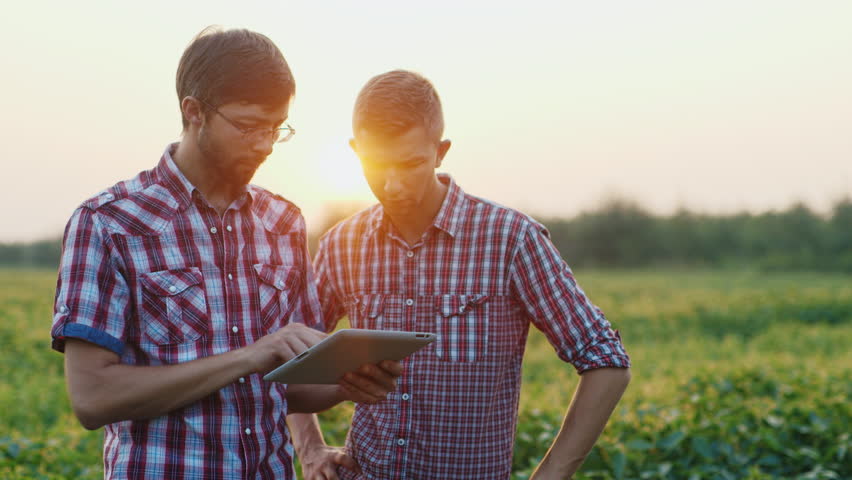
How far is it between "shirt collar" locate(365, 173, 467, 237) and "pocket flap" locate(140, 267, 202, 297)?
32.0 inches

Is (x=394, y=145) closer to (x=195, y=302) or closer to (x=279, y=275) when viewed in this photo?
(x=279, y=275)

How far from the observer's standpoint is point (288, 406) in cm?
242

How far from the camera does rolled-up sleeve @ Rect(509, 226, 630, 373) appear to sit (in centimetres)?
238

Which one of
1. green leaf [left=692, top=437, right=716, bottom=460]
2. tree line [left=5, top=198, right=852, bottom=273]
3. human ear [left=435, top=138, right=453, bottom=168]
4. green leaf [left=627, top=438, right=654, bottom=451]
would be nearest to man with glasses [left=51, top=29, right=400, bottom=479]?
human ear [left=435, top=138, right=453, bottom=168]

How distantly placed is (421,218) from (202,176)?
0.80 meters

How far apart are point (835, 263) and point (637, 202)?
9141 millimetres

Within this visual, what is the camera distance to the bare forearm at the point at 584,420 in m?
2.33

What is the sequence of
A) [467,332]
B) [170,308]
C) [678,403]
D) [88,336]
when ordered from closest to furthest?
[88,336]
[170,308]
[467,332]
[678,403]

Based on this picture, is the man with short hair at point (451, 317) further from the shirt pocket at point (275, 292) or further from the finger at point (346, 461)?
the shirt pocket at point (275, 292)

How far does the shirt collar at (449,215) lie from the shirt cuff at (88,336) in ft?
3.43

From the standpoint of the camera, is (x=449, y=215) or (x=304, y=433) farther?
(x=304, y=433)

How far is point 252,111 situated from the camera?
2004mm

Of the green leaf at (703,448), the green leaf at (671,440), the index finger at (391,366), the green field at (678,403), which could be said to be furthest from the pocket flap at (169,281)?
the green leaf at (703,448)

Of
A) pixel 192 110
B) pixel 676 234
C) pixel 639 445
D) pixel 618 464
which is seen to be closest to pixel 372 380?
pixel 192 110
